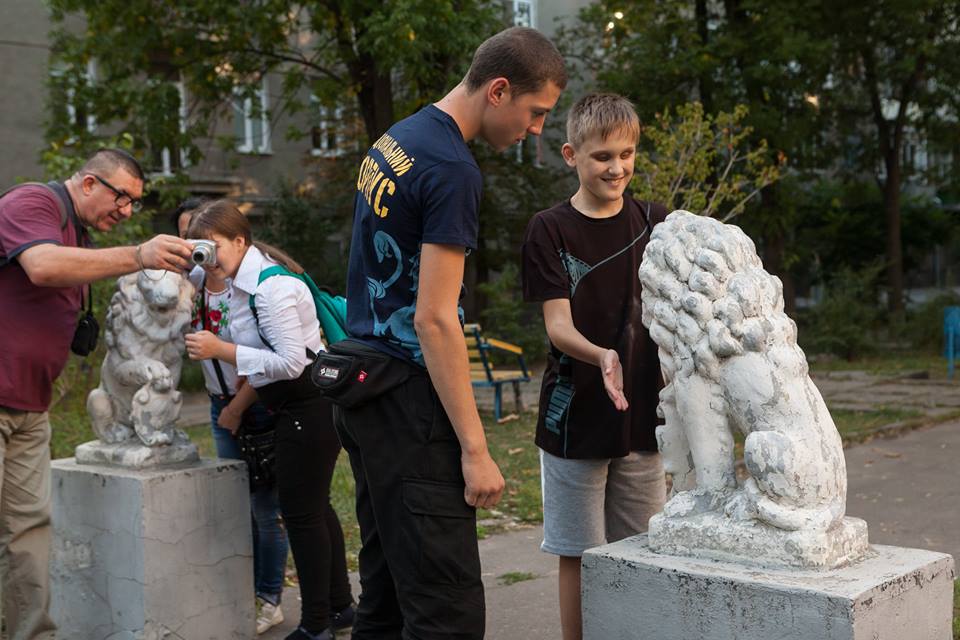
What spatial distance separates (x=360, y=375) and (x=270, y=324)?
1598mm

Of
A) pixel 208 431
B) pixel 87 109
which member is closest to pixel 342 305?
pixel 208 431

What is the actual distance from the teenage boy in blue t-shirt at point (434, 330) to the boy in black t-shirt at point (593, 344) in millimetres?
675

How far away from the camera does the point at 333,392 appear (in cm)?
299

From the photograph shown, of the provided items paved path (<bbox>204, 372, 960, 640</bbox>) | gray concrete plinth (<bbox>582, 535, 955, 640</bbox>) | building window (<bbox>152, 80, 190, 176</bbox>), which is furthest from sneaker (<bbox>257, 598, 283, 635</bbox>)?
building window (<bbox>152, 80, 190, 176</bbox>)

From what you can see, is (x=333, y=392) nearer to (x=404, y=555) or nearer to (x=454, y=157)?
(x=404, y=555)

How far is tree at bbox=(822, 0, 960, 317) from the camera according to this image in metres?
18.9

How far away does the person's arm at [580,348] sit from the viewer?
3.27m

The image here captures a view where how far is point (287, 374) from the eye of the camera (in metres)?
4.41

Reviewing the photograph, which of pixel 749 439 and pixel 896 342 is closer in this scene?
pixel 749 439

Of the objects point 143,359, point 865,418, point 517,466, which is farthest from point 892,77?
point 143,359

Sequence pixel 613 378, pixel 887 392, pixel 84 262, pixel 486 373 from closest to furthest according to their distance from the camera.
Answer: pixel 613 378, pixel 84 262, pixel 486 373, pixel 887 392

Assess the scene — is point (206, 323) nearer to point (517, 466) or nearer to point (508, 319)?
point (517, 466)

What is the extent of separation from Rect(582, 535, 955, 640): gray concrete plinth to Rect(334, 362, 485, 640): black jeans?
374 millimetres

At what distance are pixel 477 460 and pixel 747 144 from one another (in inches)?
581
